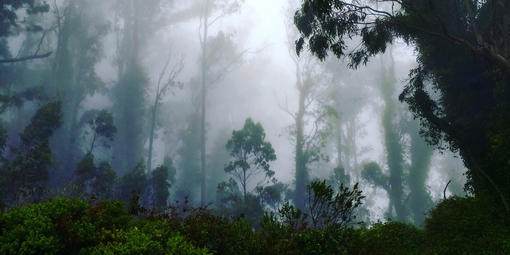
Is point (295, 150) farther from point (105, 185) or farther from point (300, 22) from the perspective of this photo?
point (300, 22)

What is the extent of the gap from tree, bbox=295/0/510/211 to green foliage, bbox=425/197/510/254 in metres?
1.16

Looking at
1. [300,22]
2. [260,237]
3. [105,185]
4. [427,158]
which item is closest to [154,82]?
[105,185]

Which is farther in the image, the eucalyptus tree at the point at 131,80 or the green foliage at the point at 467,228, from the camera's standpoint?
the eucalyptus tree at the point at 131,80

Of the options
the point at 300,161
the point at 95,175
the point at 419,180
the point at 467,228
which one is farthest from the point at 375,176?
the point at 467,228

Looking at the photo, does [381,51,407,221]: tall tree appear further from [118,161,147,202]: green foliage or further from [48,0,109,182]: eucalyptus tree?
[48,0,109,182]: eucalyptus tree

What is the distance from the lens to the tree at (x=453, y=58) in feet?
37.1

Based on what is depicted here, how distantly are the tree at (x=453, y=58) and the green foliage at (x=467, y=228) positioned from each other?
1162 millimetres

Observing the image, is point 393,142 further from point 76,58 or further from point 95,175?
point 76,58

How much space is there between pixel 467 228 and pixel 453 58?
812cm

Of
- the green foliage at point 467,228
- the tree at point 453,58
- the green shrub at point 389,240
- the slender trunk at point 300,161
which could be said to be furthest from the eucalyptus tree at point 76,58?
the green foliage at point 467,228

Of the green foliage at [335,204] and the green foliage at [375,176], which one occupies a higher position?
the green foliage at [375,176]

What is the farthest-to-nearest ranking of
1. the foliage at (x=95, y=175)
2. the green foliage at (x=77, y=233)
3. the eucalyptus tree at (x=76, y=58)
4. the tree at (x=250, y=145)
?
the eucalyptus tree at (x=76, y=58)
the tree at (x=250, y=145)
the foliage at (x=95, y=175)
the green foliage at (x=77, y=233)

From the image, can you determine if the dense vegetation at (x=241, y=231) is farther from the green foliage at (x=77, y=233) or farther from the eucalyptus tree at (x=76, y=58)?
the eucalyptus tree at (x=76, y=58)

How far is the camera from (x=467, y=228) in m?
8.95
